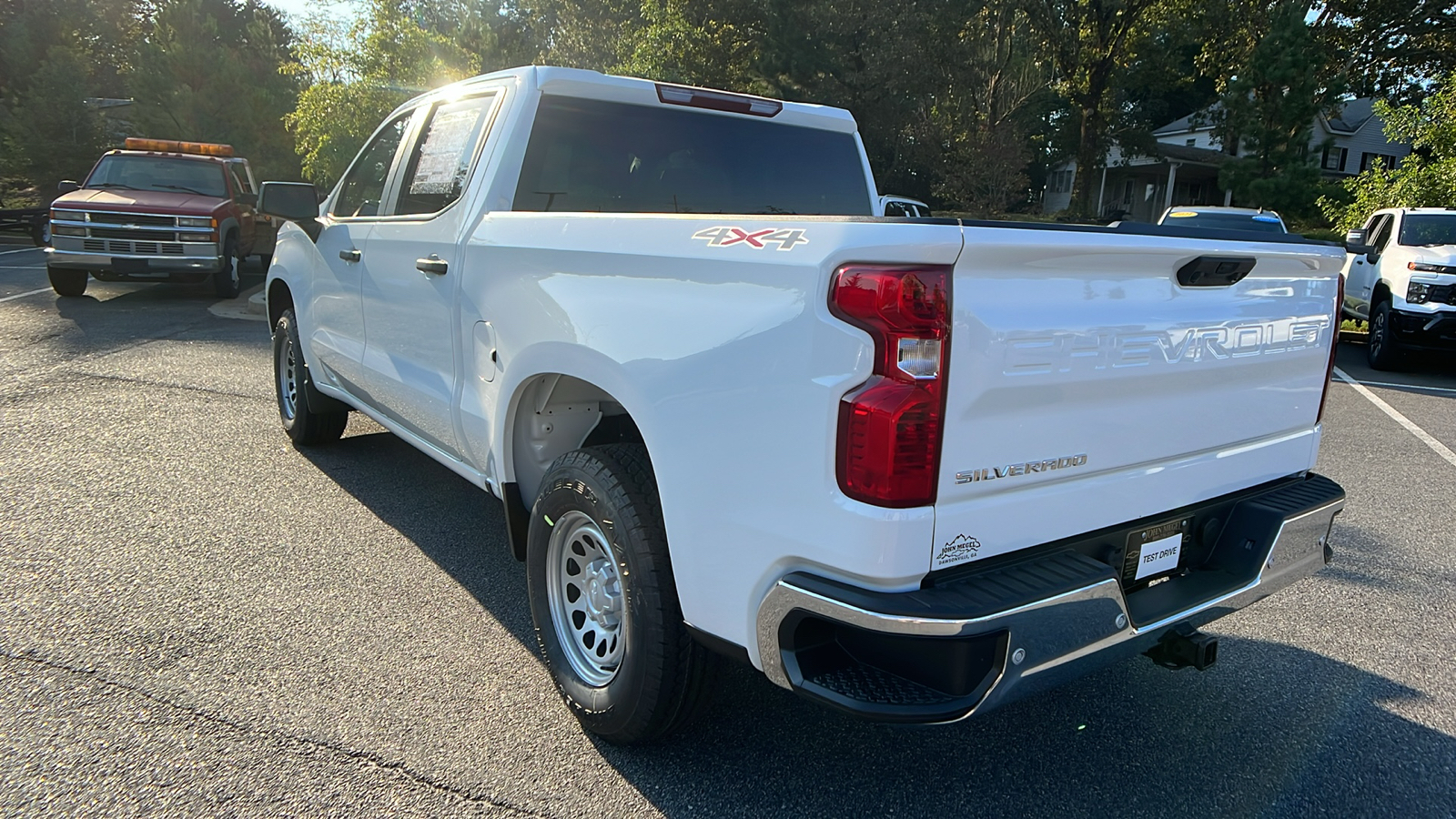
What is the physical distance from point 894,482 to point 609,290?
112cm

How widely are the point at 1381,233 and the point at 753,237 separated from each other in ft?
43.1

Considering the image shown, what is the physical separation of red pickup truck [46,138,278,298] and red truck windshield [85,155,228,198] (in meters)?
0.01

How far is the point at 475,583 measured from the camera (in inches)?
164

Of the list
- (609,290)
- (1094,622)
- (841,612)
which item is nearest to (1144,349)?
(1094,622)

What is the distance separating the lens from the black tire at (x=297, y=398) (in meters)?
5.73

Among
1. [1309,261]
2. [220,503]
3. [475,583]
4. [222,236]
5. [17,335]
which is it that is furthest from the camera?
[222,236]

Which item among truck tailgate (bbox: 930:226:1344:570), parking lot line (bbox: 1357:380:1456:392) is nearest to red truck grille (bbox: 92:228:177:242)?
truck tailgate (bbox: 930:226:1344:570)

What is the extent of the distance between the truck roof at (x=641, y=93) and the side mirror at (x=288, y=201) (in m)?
0.84

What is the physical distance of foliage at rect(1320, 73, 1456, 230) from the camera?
15.3 meters

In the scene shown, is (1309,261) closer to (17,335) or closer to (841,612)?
(841,612)

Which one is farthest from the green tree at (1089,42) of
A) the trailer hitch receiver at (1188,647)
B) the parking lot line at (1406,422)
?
the trailer hitch receiver at (1188,647)

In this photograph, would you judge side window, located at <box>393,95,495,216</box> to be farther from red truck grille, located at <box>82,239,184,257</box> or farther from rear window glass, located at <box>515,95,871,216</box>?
red truck grille, located at <box>82,239,184,257</box>

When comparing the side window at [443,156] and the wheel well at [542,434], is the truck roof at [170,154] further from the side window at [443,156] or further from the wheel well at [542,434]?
the wheel well at [542,434]

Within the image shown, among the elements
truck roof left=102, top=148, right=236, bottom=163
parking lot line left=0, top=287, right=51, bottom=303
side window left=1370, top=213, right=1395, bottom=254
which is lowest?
parking lot line left=0, top=287, right=51, bottom=303
